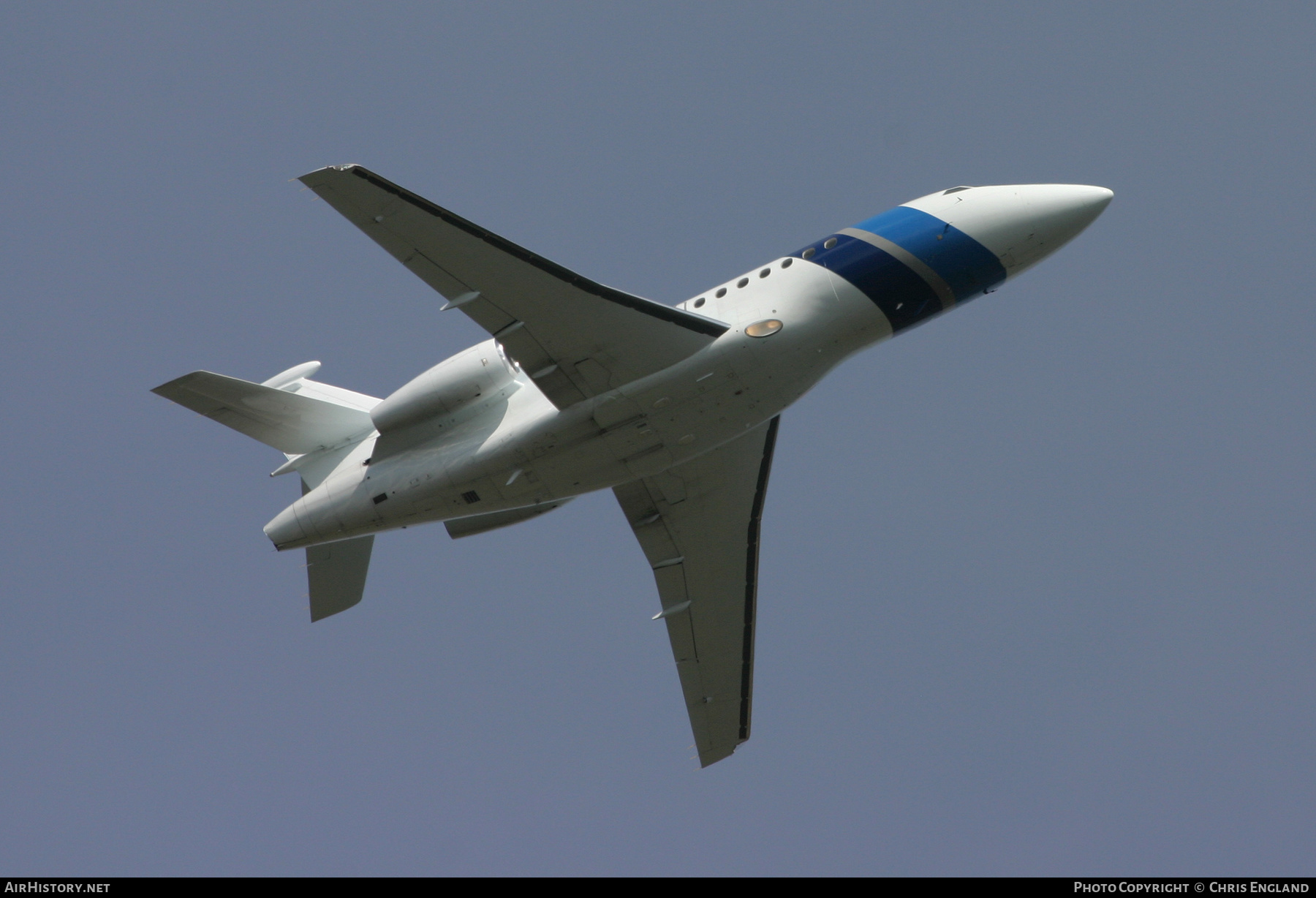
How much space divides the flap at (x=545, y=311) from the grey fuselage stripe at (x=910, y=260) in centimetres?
408

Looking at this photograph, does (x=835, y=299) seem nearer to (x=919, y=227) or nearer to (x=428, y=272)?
(x=919, y=227)

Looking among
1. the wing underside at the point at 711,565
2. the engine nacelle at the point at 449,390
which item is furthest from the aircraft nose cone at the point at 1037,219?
the engine nacelle at the point at 449,390

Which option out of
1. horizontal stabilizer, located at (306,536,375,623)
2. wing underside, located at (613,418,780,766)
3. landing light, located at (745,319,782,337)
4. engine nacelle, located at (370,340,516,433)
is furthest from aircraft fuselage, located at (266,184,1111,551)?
wing underside, located at (613,418,780,766)

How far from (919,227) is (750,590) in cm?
1183

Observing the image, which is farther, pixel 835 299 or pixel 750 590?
pixel 750 590

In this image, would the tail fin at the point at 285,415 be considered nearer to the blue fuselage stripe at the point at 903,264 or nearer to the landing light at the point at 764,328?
the landing light at the point at 764,328

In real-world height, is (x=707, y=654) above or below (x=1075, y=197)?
below

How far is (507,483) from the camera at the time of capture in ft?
99.1

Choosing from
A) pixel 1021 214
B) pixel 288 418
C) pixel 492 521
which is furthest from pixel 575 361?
pixel 1021 214

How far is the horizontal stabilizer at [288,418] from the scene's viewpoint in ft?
107
